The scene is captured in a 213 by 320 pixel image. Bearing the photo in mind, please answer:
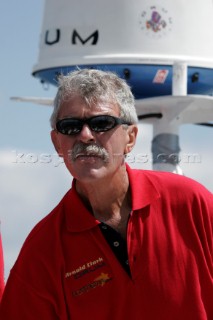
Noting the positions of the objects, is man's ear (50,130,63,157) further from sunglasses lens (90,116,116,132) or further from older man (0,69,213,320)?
sunglasses lens (90,116,116,132)

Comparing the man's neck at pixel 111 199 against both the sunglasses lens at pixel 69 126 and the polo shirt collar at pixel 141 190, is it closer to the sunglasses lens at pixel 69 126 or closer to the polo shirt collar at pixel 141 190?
the polo shirt collar at pixel 141 190

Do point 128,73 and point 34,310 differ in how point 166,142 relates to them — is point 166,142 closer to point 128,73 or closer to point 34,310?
point 128,73

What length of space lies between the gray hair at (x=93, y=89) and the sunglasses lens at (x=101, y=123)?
8 cm

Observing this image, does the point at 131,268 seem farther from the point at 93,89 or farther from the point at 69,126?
the point at 93,89

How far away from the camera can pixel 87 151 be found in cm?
436

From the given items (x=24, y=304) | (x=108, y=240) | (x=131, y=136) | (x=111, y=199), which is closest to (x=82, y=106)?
(x=131, y=136)

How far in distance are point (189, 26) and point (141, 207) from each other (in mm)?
20532

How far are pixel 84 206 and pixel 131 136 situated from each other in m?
0.40

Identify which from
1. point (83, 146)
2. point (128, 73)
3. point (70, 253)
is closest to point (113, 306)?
point (70, 253)

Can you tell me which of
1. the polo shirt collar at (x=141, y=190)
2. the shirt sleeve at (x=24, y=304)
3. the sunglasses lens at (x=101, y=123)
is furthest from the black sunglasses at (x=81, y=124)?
the shirt sleeve at (x=24, y=304)

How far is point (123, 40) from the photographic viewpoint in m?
24.2

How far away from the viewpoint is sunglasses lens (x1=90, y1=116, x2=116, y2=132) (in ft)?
14.4

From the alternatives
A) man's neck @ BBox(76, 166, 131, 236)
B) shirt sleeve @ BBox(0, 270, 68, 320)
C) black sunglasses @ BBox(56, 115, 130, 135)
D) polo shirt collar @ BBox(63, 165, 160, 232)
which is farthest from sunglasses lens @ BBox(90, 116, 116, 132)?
shirt sleeve @ BBox(0, 270, 68, 320)

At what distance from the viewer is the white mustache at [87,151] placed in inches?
172
